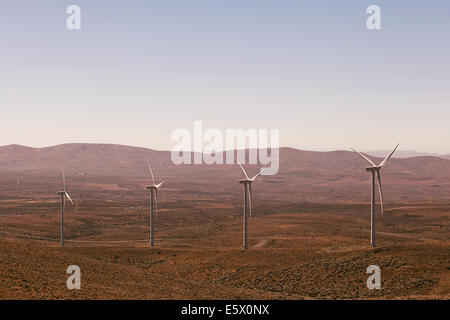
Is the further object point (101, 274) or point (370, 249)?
point (370, 249)

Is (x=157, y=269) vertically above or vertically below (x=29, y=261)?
below

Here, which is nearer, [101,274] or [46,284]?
[46,284]

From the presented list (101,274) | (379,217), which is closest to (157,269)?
(101,274)
